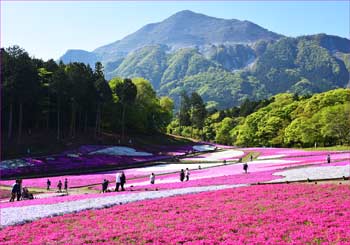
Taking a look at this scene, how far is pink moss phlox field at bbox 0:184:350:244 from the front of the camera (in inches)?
715

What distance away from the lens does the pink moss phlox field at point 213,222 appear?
1817 cm

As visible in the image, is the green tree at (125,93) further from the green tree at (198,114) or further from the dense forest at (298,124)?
the green tree at (198,114)

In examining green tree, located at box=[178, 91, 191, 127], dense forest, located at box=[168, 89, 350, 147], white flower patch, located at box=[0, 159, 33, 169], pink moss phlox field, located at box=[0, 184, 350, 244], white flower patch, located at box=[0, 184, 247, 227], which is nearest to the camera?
pink moss phlox field, located at box=[0, 184, 350, 244]

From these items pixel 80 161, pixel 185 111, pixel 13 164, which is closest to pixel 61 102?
pixel 80 161

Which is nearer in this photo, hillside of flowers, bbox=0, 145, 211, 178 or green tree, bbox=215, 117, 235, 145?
hillside of flowers, bbox=0, 145, 211, 178

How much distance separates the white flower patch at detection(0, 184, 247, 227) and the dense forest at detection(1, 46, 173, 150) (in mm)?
49147

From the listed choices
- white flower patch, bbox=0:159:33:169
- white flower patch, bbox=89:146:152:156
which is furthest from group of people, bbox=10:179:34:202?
white flower patch, bbox=89:146:152:156

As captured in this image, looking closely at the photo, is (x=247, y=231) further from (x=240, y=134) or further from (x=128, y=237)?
(x=240, y=134)

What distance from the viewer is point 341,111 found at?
94.1m

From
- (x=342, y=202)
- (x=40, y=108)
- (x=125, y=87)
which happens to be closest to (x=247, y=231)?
(x=342, y=202)

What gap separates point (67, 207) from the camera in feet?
96.5

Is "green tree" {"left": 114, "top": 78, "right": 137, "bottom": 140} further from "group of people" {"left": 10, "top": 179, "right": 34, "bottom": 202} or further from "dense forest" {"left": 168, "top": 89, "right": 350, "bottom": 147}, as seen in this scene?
"group of people" {"left": 10, "top": 179, "right": 34, "bottom": 202}

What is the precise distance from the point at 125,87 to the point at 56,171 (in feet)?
149

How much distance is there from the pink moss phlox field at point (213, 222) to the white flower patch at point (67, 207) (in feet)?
4.29
